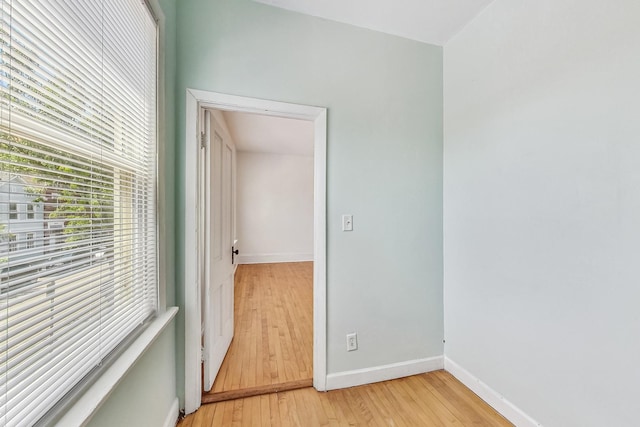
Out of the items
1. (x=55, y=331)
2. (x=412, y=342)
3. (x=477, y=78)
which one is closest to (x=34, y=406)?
(x=55, y=331)

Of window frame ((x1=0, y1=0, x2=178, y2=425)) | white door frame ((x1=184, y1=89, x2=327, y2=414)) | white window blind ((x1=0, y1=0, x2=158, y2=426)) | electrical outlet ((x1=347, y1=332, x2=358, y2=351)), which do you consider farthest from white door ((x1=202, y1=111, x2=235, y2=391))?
electrical outlet ((x1=347, y1=332, x2=358, y2=351))

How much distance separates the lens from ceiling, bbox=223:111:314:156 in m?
3.48

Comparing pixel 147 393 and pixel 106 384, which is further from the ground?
pixel 106 384

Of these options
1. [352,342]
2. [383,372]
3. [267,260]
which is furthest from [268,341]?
[267,260]

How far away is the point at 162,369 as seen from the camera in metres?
1.35

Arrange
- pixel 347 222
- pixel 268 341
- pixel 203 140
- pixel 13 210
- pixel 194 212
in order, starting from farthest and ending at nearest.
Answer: pixel 268 341 < pixel 347 222 < pixel 203 140 < pixel 194 212 < pixel 13 210

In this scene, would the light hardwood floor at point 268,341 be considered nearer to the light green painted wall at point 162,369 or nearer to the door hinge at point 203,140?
the light green painted wall at point 162,369

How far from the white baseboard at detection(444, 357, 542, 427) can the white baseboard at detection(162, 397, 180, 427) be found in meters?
1.97

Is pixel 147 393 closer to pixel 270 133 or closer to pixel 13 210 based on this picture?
pixel 13 210

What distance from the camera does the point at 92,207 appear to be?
2.81 ft

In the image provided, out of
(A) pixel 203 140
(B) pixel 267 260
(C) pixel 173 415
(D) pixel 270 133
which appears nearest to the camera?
(C) pixel 173 415

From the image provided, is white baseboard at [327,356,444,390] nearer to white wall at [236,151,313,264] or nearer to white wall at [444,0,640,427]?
white wall at [444,0,640,427]

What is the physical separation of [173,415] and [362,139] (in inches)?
84.6

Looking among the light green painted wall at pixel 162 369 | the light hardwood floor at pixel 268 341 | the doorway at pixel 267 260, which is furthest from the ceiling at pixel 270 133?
the light hardwood floor at pixel 268 341
